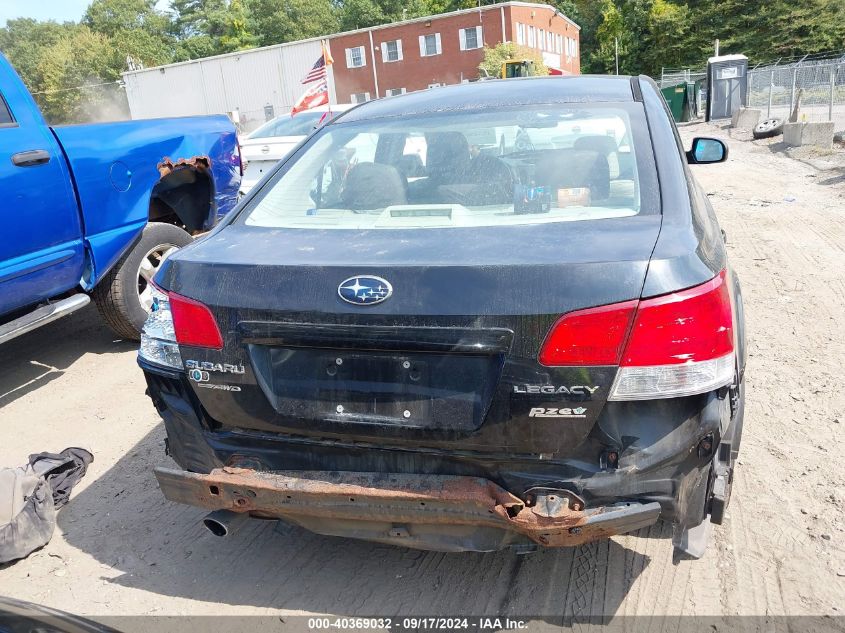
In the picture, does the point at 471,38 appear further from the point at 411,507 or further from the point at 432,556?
the point at 411,507

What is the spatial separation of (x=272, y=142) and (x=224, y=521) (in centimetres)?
867

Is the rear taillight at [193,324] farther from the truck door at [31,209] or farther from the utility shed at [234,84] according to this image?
the utility shed at [234,84]

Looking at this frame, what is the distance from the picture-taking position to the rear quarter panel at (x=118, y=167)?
4.62 meters

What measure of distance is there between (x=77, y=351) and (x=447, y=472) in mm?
4407

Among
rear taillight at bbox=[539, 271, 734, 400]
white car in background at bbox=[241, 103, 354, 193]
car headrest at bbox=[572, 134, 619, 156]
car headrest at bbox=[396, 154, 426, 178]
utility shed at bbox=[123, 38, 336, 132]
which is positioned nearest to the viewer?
rear taillight at bbox=[539, 271, 734, 400]

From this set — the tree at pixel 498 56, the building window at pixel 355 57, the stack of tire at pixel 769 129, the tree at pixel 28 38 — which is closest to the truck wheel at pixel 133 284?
the stack of tire at pixel 769 129

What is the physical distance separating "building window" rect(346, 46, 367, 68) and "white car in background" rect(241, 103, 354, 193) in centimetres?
4426

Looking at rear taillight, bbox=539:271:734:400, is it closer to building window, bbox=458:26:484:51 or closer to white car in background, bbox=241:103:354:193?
white car in background, bbox=241:103:354:193

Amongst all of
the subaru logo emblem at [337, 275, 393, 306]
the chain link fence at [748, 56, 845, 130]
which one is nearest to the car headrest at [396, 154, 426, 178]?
the subaru logo emblem at [337, 275, 393, 306]

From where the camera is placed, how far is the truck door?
4176 millimetres

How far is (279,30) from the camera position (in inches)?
3100

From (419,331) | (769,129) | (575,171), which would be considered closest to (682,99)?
(769,129)

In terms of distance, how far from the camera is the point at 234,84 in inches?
2016

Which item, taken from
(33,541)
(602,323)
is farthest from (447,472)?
(33,541)
